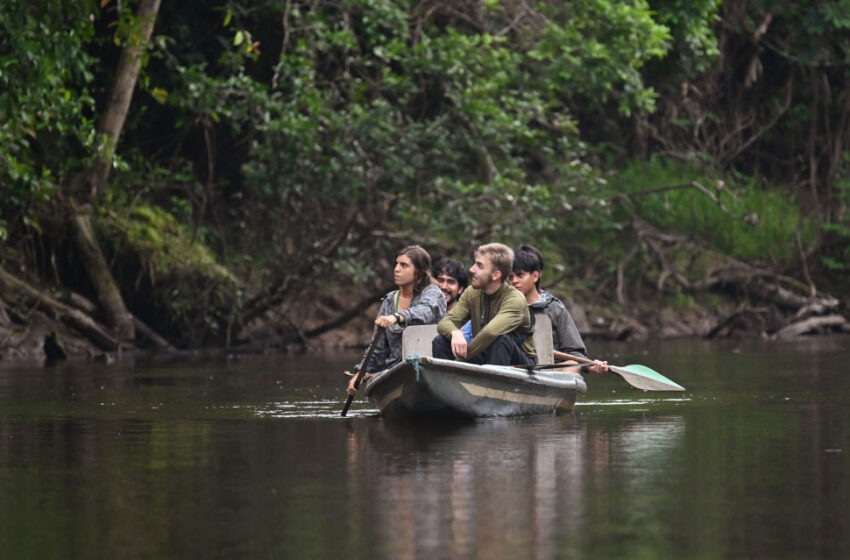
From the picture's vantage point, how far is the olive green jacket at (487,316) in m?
11.6

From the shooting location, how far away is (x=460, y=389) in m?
11.3

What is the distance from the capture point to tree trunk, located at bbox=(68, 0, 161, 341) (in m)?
21.7

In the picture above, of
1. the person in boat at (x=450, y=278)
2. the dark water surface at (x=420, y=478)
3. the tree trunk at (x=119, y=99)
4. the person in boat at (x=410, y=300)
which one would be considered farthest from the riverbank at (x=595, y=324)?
the person in boat at (x=410, y=300)

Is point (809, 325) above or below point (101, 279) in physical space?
below

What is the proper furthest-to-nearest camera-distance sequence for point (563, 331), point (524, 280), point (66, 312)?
point (66, 312)
point (563, 331)
point (524, 280)

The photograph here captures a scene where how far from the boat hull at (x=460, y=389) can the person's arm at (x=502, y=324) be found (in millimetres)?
269

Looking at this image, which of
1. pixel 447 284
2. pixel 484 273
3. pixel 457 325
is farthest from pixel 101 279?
pixel 484 273

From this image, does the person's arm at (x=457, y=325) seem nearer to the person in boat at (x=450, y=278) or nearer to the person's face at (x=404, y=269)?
the person's face at (x=404, y=269)

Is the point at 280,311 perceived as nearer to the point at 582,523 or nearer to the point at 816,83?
the point at 816,83

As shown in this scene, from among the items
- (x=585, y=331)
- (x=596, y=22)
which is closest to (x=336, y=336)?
(x=585, y=331)

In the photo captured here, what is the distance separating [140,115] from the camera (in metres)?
23.0

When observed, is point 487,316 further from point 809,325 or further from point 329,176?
point 809,325

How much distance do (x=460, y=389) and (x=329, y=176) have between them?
1174 cm

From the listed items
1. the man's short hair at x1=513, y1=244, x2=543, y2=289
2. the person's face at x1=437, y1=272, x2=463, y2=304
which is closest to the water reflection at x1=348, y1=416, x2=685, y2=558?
the man's short hair at x1=513, y1=244, x2=543, y2=289
